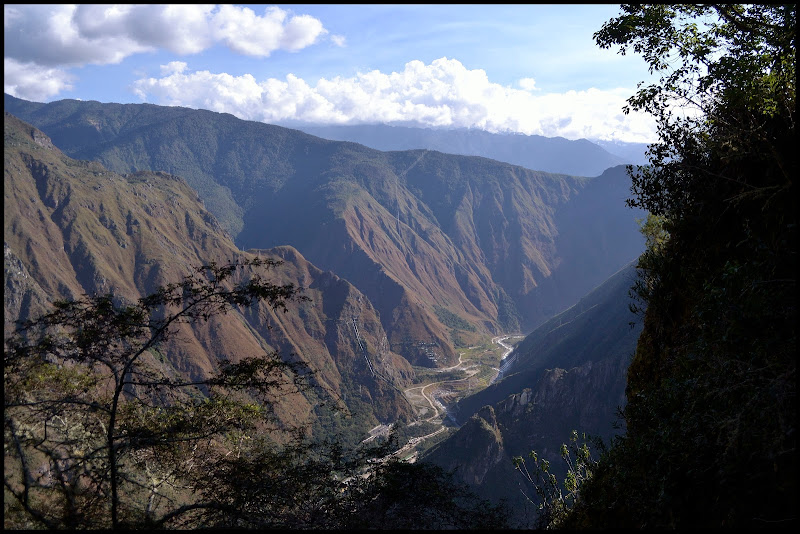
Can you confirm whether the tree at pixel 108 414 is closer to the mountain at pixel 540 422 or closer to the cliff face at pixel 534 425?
the mountain at pixel 540 422

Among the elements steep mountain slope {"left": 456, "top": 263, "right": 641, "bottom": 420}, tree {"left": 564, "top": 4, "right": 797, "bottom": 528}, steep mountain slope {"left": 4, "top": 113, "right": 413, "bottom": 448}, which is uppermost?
steep mountain slope {"left": 4, "top": 113, "right": 413, "bottom": 448}

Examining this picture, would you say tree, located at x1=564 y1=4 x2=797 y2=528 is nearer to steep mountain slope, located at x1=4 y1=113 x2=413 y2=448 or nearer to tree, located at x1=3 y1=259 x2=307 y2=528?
tree, located at x1=3 y1=259 x2=307 y2=528

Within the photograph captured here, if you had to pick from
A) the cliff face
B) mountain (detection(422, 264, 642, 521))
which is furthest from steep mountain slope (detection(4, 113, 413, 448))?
mountain (detection(422, 264, 642, 521))

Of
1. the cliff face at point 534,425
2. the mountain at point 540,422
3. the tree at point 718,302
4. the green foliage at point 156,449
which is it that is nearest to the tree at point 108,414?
the green foliage at point 156,449

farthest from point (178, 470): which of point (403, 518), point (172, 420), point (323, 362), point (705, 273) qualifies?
point (323, 362)

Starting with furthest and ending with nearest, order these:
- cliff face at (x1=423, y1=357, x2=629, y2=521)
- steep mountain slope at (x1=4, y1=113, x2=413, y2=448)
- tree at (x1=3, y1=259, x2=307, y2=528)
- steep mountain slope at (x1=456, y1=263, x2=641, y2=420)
Result: steep mountain slope at (x1=4, y1=113, x2=413, y2=448)
steep mountain slope at (x1=456, y1=263, x2=641, y2=420)
cliff face at (x1=423, y1=357, x2=629, y2=521)
tree at (x1=3, y1=259, x2=307, y2=528)
